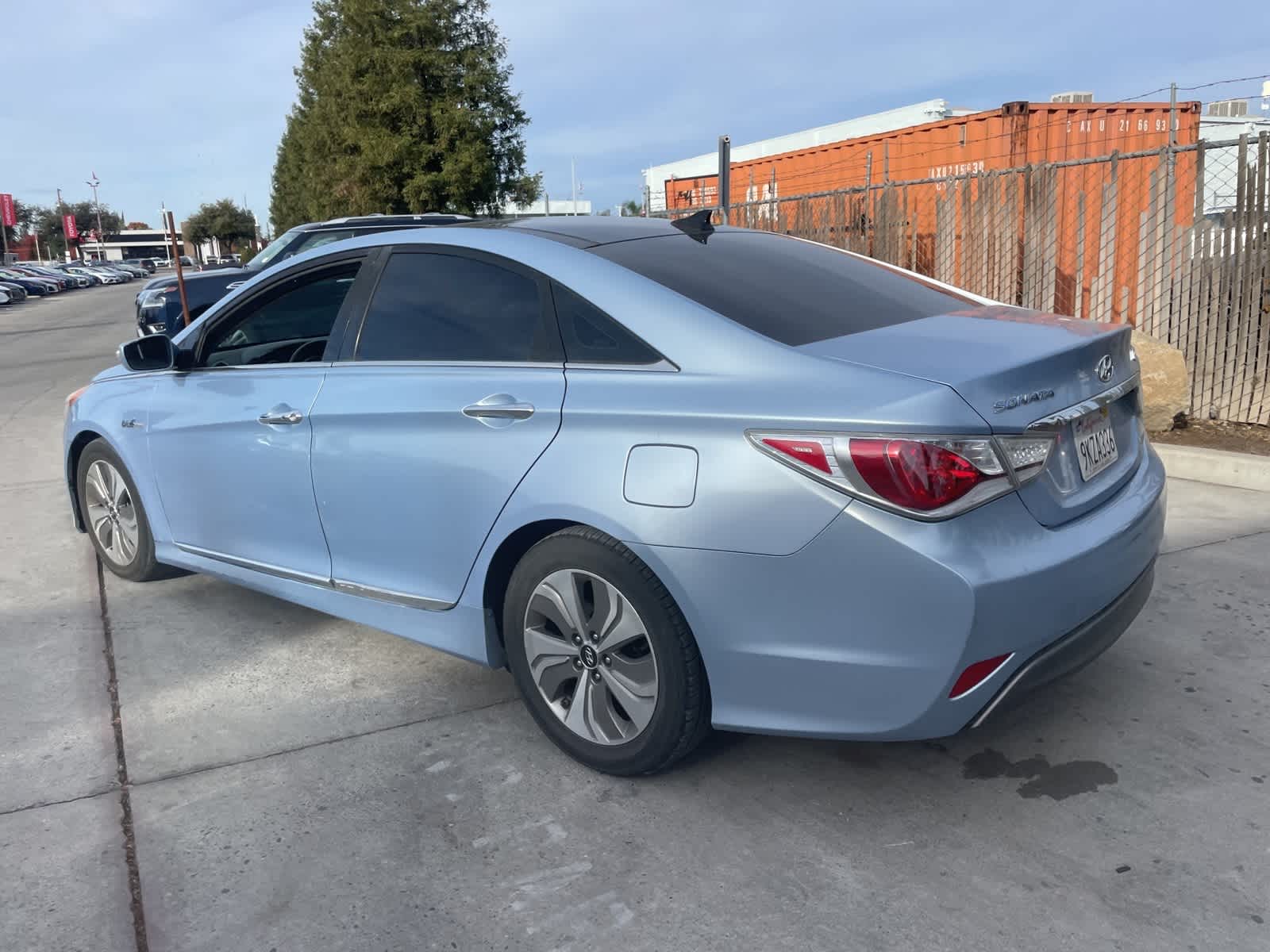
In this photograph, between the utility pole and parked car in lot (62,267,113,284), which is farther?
the utility pole

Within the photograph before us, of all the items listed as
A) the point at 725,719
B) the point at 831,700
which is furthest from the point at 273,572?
the point at 831,700

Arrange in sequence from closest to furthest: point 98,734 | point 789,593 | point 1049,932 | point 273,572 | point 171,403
→ point 1049,932 < point 789,593 < point 98,734 < point 273,572 < point 171,403

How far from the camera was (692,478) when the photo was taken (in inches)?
103

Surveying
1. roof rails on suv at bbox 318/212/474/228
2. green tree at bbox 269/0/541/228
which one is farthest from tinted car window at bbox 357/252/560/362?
green tree at bbox 269/0/541/228

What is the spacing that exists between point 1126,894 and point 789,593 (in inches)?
40.2

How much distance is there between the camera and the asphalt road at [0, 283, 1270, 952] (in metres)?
2.43

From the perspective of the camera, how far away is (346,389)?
3500mm

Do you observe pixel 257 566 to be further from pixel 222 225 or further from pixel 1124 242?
pixel 222 225

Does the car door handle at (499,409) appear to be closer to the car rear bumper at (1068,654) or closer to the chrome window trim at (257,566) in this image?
the chrome window trim at (257,566)

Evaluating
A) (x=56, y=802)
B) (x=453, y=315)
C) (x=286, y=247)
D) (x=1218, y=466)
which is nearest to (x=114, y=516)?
(x=56, y=802)

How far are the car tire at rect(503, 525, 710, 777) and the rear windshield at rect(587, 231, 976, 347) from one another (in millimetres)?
740

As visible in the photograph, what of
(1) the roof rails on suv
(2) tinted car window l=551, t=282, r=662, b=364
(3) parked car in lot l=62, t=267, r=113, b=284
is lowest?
(2) tinted car window l=551, t=282, r=662, b=364

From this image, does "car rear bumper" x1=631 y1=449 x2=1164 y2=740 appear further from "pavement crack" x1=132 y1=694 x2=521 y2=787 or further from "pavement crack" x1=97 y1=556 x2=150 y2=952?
"pavement crack" x1=97 y1=556 x2=150 y2=952

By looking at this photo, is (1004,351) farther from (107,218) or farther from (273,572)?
(107,218)
